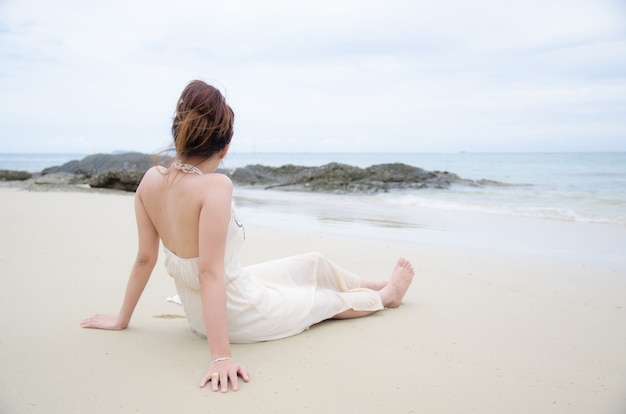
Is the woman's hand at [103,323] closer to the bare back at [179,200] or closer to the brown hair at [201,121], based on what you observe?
the bare back at [179,200]

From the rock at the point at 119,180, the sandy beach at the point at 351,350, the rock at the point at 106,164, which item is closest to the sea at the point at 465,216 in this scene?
the sandy beach at the point at 351,350

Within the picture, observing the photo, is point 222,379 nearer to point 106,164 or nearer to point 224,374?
point 224,374

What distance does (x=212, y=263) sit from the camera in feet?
8.07

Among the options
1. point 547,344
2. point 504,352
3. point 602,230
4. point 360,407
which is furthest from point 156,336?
point 602,230

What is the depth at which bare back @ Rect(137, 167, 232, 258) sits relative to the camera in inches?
96.3

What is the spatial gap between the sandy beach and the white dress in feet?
0.32

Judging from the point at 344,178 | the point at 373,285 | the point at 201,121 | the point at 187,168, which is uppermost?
the point at 201,121

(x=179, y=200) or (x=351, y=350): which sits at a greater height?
(x=179, y=200)

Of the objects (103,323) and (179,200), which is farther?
(103,323)

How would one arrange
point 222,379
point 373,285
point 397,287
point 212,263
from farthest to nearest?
point 373,285 → point 397,287 → point 212,263 → point 222,379

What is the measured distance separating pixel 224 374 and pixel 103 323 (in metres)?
1.09

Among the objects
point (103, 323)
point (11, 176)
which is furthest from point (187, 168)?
point (11, 176)

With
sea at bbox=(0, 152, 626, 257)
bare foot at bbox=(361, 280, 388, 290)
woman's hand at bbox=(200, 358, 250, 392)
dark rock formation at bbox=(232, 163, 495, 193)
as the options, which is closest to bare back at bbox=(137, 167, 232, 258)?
woman's hand at bbox=(200, 358, 250, 392)

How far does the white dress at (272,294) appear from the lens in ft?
9.01
